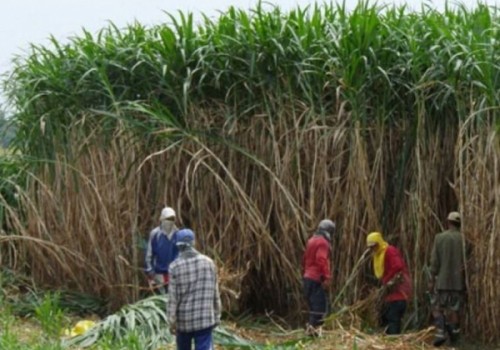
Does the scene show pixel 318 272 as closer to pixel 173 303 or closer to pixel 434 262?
pixel 434 262

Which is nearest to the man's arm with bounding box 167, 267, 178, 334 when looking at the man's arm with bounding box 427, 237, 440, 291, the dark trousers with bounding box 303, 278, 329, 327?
the dark trousers with bounding box 303, 278, 329, 327

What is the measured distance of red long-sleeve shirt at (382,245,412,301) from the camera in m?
11.5

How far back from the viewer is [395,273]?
37.7 ft

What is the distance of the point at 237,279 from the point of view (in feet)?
41.1

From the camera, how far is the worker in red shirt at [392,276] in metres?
11.5

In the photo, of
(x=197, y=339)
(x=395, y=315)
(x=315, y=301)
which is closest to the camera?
(x=197, y=339)

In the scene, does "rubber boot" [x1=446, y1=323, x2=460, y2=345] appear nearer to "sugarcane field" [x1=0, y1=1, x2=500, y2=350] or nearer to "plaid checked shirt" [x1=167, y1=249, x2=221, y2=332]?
"sugarcane field" [x1=0, y1=1, x2=500, y2=350]

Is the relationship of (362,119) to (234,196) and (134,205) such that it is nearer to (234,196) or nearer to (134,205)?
(234,196)

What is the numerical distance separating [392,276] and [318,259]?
0.70m

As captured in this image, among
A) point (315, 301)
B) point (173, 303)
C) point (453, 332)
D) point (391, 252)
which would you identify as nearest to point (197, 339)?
point (173, 303)

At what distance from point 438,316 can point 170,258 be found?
2.69 metres

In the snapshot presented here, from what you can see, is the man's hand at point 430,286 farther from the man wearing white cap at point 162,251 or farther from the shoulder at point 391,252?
the man wearing white cap at point 162,251

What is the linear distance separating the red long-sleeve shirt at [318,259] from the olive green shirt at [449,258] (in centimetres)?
98

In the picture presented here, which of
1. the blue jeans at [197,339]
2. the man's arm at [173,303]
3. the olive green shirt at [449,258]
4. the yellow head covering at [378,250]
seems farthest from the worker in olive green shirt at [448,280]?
the man's arm at [173,303]
